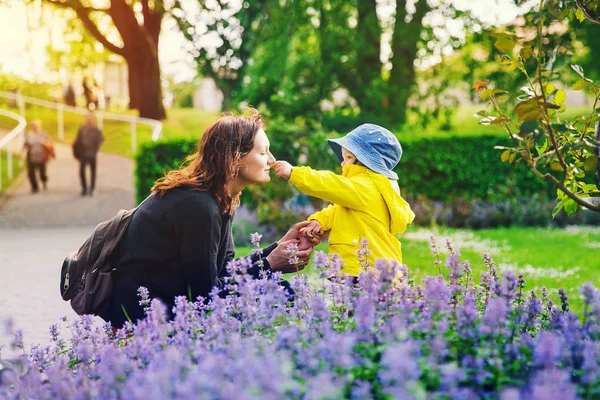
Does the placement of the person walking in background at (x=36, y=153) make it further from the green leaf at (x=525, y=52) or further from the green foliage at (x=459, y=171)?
the green leaf at (x=525, y=52)

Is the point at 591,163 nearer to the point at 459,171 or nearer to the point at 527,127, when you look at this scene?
the point at 527,127

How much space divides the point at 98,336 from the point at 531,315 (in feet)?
6.20

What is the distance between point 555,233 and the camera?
42.2ft

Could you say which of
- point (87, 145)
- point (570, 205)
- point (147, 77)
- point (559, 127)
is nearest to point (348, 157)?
point (570, 205)

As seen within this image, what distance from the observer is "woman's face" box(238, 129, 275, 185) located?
3.97m

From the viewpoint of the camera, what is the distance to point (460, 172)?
14602 mm

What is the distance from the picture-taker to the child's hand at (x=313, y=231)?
4.27 meters

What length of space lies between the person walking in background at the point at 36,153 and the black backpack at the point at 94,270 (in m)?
15.8

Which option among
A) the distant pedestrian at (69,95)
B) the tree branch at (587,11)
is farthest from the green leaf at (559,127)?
the distant pedestrian at (69,95)

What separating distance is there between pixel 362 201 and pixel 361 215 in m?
0.11

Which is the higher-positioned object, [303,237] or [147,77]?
[147,77]

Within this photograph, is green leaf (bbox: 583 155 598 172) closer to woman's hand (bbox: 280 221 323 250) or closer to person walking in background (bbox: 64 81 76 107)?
woman's hand (bbox: 280 221 323 250)

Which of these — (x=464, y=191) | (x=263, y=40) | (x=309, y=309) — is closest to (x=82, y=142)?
(x=263, y=40)

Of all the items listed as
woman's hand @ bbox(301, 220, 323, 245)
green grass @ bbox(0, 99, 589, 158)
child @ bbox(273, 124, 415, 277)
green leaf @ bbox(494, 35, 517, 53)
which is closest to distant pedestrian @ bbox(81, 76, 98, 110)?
green grass @ bbox(0, 99, 589, 158)
